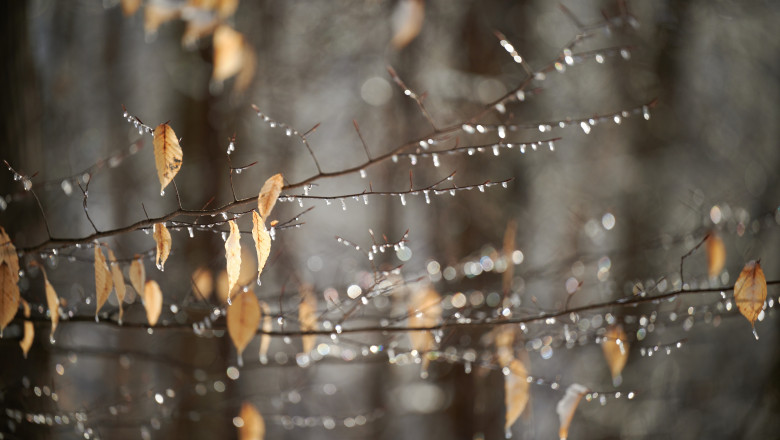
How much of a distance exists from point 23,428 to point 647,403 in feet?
7.76

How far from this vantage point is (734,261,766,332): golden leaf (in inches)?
30.6

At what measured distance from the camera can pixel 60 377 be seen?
2.17m

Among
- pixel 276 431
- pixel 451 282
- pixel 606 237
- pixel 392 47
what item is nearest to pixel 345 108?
pixel 392 47

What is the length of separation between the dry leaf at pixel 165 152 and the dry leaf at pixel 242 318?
0.77 ft

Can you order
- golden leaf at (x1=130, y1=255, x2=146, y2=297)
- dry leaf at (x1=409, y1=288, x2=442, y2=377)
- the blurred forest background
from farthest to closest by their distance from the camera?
1. the blurred forest background
2. dry leaf at (x1=409, y1=288, x2=442, y2=377)
3. golden leaf at (x1=130, y1=255, x2=146, y2=297)

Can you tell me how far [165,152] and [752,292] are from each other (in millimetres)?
794

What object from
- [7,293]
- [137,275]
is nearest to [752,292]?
[137,275]

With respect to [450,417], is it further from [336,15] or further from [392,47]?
[336,15]

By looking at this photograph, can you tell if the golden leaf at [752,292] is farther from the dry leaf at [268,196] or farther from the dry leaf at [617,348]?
the dry leaf at [268,196]

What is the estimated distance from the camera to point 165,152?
0.71m

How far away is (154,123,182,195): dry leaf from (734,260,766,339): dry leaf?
0.76m

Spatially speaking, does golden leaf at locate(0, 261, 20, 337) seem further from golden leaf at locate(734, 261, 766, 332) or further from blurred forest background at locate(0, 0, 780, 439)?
blurred forest background at locate(0, 0, 780, 439)

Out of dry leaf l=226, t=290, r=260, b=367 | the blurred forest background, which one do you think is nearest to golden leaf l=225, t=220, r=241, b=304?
dry leaf l=226, t=290, r=260, b=367

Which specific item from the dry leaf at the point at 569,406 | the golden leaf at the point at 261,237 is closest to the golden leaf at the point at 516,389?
the dry leaf at the point at 569,406
